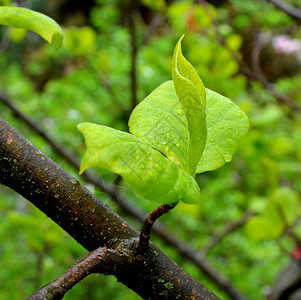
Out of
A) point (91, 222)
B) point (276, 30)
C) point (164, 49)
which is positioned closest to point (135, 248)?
point (91, 222)

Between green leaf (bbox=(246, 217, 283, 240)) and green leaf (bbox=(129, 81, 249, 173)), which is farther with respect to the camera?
green leaf (bbox=(246, 217, 283, 240))

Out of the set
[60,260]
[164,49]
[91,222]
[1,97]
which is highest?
[91,222]

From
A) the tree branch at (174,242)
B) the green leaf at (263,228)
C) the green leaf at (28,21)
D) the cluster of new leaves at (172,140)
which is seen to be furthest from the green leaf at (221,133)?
the tree branch at (174,242)

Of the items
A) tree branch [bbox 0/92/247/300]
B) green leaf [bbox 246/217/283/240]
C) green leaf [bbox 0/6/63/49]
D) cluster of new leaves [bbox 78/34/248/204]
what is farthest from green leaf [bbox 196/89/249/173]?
tree branch [bbox 0/92/247/300]

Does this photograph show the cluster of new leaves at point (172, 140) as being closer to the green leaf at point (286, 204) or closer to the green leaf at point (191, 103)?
the green leaf at point (191, 103)

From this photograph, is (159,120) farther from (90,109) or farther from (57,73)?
(57,73)

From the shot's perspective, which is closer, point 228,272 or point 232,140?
point 232,140

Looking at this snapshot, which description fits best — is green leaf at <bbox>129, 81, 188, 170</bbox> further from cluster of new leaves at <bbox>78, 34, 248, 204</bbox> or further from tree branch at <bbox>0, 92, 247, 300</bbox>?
tree branch at <bbox>0, 92, 247, 300</bbox>
